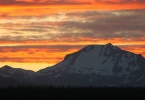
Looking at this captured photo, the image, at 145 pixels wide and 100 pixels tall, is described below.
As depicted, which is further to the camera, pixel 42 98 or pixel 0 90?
pixel 0 90

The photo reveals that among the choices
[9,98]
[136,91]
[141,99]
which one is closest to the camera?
[9,98]

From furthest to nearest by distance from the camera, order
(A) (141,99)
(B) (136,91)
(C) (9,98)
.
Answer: (B) (136,91) < (A) (141,99) < (C) (9,98)

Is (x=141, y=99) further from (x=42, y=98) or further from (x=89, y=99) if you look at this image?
(x=42, y=98)

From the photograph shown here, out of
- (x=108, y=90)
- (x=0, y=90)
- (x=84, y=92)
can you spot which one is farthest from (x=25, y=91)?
(x=108, y=90)

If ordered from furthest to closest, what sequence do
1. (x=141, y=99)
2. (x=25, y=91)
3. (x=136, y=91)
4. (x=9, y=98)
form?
(x=136, y=91) → (x=25, y=91) → (x=141, y=99) → (x=9, y=98)

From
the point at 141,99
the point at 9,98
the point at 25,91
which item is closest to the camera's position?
the point at 9,98

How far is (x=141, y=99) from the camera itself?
105 meters

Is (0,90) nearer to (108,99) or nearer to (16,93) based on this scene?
(16,93)

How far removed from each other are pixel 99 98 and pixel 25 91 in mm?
16318

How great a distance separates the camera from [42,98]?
332ft

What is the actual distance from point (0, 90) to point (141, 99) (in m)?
28.2

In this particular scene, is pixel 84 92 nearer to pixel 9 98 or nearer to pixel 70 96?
Result: pixel 70 96

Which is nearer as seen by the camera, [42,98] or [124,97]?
[42,98]

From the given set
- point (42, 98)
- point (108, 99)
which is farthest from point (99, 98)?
point (42, 98)
